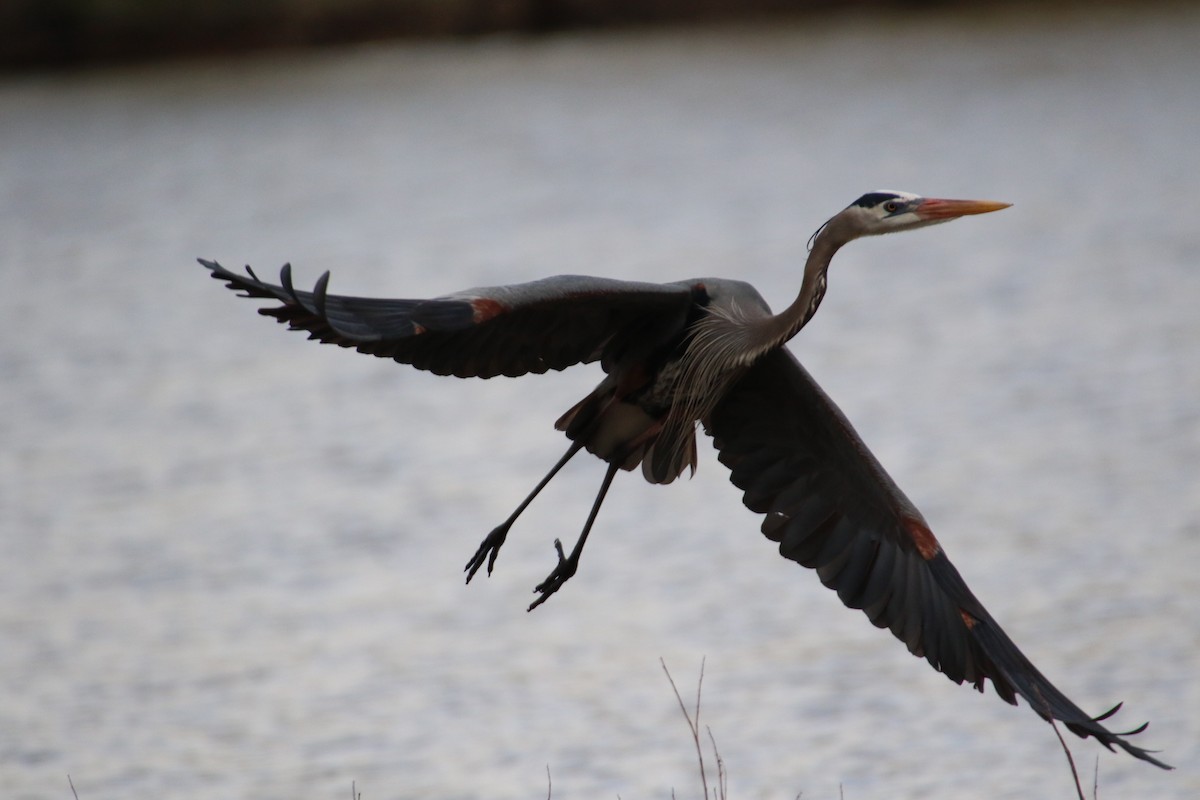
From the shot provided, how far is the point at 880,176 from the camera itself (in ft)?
77.8

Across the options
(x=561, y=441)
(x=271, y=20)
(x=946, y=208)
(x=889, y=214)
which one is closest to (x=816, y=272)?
(x=889, y=214)

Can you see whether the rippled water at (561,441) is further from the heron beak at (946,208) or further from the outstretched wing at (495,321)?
the heron beak at (946,208)

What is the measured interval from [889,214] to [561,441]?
1087cm

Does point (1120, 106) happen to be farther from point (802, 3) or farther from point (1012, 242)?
point (802, 3)

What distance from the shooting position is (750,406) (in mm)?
Answer: 7062

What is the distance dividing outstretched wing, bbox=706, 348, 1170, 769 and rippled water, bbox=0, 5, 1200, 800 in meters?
3.16

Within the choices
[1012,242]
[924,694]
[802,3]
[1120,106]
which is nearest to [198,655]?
[924,694]

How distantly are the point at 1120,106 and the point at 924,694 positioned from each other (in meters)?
17.8

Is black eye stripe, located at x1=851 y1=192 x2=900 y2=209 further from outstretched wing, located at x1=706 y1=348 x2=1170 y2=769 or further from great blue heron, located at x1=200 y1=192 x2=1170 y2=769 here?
outstretched wing, located at x1=706 y1=348 x2=1170 y2=769

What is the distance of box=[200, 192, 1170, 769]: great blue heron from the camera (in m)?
6.07

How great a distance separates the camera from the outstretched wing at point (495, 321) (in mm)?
5426

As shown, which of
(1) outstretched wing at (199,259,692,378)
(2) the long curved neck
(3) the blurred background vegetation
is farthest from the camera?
(3) the blurred background vegetation

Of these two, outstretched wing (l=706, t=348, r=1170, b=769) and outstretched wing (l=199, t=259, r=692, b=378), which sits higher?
outstretched wing (l=199, t=259, r=692, b=378)

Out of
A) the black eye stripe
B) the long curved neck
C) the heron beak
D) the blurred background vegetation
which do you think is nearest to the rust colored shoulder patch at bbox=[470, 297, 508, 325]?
the long curved neck
